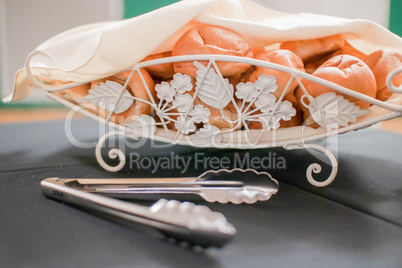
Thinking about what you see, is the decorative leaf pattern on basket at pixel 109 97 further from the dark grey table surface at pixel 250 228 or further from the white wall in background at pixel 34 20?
the white wall in background at pixel 34 20

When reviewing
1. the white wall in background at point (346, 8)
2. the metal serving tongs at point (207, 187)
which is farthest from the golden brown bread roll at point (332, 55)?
the white wall in background at point (346, 8)

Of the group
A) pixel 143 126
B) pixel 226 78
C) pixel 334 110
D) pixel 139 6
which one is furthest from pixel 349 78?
pixel 139 6

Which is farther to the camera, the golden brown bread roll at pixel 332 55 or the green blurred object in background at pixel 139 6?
the green blurred object in background at pixel 139 6

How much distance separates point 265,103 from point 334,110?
0.26 ft

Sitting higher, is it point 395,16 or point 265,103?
point 395,16

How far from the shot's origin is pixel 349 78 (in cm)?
42

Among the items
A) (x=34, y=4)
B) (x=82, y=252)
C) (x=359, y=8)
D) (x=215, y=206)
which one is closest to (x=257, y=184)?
(x=215, y=206)

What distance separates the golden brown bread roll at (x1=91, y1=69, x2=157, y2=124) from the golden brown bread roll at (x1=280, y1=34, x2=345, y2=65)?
0.20 m

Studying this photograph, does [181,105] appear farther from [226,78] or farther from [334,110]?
[334,110]

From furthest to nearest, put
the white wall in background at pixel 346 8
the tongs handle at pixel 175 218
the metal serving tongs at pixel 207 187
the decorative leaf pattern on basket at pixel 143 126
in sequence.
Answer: the white wall in background at pixel 346 8 < the decorative leaf pattern on basket at pixel 143 126 < the metal serving tongs at pixel 207 187 < the tongs handle at pixel 175 218

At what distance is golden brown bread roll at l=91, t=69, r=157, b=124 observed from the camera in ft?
1.56

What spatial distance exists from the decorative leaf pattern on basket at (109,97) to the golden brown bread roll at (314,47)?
24cm

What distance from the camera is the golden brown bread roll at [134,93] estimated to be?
0.48 metres

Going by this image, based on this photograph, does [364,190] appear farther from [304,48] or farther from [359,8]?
[359,8]
